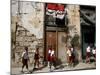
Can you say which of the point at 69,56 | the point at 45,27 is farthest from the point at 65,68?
the point at 45,27

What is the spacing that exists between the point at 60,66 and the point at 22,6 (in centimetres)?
49

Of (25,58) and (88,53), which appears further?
(88,53)

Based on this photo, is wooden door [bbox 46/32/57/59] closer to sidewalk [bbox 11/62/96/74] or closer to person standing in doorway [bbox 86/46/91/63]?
sidewalk [bbox 11/62/96/74]

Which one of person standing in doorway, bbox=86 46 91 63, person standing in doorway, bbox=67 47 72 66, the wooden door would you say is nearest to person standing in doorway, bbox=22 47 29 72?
the wooden door

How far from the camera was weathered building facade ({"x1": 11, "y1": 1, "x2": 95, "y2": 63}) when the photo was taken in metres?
1.43

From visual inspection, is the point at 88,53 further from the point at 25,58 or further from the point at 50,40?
the point at 25,58

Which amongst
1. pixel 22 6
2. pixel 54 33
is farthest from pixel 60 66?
pixel 22 6

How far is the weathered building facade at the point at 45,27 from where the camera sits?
143cm

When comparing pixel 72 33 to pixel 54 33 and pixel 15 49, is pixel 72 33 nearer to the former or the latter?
pixel 54 33

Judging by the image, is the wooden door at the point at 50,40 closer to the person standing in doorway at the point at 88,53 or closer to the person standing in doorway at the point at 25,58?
the person standing in doorway at the point at 25,58

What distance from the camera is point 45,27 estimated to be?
149cm

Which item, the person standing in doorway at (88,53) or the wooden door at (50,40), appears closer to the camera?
the wooden door at (50,40)

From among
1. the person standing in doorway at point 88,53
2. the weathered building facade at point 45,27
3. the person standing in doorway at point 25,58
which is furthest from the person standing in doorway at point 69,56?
the person standing in doorway at point 25,58
